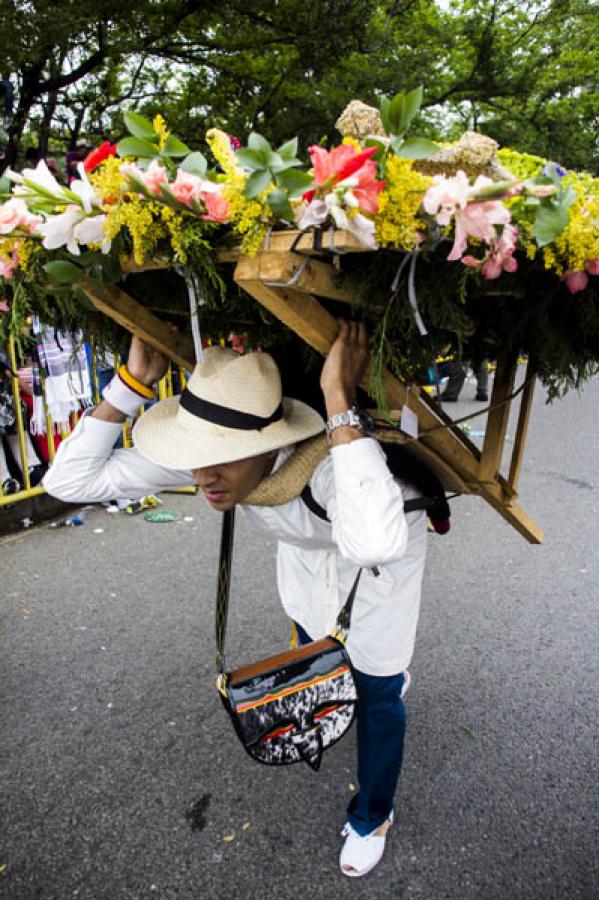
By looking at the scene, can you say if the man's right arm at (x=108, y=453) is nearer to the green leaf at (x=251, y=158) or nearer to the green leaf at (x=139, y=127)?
the green leaf at (x=139, y=127)

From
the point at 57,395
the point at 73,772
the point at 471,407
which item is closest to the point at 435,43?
the point at 471,407

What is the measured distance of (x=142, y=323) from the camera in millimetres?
1857

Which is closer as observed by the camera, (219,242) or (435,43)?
(219,242)

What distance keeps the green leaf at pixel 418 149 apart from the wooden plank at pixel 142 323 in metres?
0.81

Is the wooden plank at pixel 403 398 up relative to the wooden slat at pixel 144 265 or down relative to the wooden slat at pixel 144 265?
down

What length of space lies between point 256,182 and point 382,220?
24 centimetres

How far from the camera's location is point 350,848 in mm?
2215

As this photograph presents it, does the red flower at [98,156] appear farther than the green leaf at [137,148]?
Yes

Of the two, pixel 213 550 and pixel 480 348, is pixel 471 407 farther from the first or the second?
pixel 480 348

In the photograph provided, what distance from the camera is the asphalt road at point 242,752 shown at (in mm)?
2223

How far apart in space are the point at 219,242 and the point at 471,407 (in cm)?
853

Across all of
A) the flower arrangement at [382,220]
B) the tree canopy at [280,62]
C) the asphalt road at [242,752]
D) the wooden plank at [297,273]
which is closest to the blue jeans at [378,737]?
the asphalt road at [242,752]

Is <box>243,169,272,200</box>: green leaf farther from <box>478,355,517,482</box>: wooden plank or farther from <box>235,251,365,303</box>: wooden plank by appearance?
<box>478,355,517,482</box>: wooden plank

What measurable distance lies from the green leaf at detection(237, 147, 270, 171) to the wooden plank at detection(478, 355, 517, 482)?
961mm
